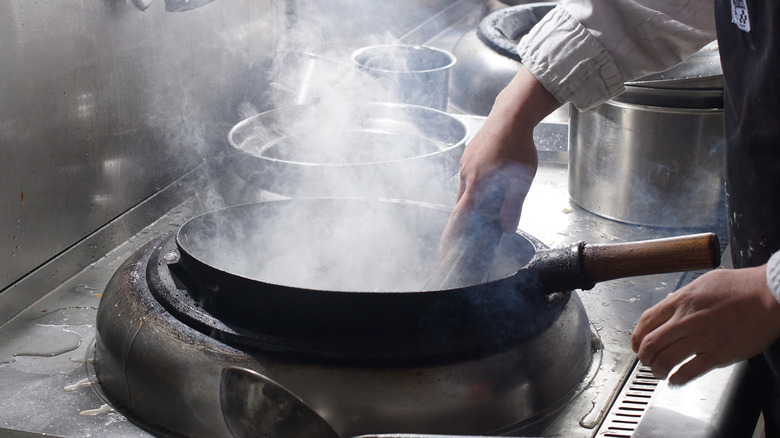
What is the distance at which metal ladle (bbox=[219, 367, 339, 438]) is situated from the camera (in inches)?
37.0

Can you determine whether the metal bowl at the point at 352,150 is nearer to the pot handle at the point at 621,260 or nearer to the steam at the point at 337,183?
the steam at the point at 337,183

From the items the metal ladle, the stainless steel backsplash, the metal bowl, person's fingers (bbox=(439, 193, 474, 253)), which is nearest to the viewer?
the metal ladle

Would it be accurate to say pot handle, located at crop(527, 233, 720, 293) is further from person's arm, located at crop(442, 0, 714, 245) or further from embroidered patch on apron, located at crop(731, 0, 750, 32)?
embroidered patch on apron, located at crop(731, 0, 750, 32)

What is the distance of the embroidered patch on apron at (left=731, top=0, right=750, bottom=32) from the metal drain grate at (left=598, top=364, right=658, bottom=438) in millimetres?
633

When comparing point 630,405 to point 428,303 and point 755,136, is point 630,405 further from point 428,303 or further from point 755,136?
point 755,136

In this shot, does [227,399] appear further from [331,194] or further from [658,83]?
[658,83]

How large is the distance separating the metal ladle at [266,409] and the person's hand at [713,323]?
49 cm

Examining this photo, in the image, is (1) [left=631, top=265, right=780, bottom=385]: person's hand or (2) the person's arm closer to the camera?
(1) [left=631, top=265, right=780, bottom=385]: person's hand

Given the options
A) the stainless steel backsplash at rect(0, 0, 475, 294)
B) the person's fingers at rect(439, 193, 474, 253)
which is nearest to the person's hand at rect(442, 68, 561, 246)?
the person's fingers at rect(439, 193, 474, 253)

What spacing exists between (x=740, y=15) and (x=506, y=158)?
47 centimetres

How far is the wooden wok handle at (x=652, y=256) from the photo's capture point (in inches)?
37.9

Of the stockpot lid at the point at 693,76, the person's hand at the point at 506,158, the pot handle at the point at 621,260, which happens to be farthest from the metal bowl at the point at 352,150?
the pot handle at the point at 621,260

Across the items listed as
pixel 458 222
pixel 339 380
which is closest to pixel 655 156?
pixel 458 222

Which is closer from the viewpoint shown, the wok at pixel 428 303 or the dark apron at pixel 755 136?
the wok at pixel 428 303
